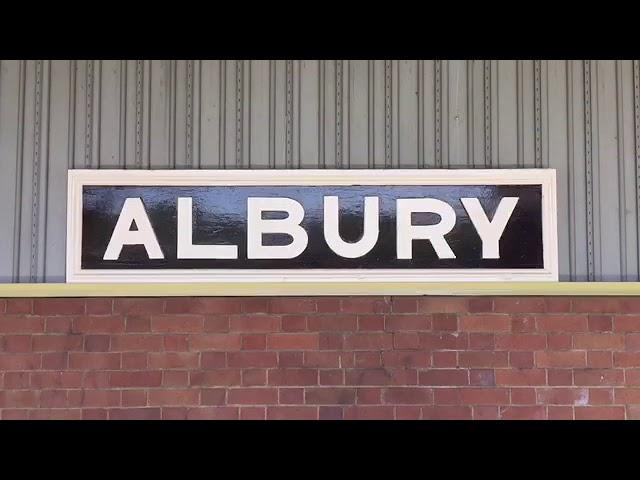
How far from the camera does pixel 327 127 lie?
227 inches

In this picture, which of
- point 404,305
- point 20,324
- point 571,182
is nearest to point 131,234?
point 20,324

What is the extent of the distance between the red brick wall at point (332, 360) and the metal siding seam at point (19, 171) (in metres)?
0.90

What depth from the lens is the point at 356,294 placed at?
633 cm

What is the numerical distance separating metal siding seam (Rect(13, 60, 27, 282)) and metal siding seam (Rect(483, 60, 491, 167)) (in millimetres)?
3460

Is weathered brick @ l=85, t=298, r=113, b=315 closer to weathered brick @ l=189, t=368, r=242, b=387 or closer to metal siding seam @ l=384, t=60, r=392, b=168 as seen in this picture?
weathered brick @ l=189, t=368, r=242, b=387

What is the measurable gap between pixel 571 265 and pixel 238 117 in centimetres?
Answer: 270

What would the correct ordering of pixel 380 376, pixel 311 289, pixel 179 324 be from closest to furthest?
1. pixel 311 289
2. pixel 380 376
3. pixel 179 324

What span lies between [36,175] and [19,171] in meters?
0.13

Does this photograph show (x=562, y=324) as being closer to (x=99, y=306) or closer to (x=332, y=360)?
(x=332, y=360)

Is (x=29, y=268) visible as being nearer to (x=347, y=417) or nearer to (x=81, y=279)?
(x=81, y=279)

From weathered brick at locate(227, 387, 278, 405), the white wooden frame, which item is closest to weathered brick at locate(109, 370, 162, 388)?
weathered brick at locate(227, 387, 278, 405)

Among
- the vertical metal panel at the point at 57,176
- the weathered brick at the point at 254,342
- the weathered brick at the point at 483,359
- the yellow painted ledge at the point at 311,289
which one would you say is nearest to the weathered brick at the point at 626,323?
the yellow painted ledge at the point at 311,289

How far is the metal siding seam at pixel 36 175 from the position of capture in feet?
18.8

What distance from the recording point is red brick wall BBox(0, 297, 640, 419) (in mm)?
6348
